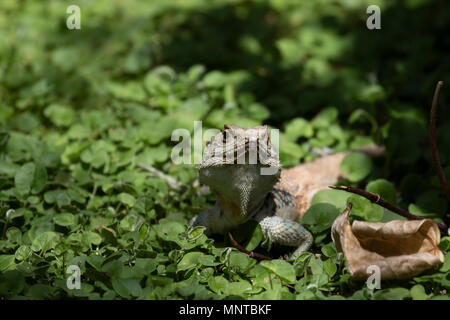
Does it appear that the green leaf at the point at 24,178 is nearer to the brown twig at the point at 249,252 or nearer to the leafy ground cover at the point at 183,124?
the leafy ground cover at the point at 183,124

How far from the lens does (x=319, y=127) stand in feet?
18.1

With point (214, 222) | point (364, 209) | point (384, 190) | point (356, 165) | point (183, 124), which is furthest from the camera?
point (183, 124)

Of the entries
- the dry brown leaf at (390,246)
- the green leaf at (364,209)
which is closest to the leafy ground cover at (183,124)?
the green leaf at (364,209)

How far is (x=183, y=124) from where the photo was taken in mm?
5332

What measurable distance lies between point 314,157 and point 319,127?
1.49 ft

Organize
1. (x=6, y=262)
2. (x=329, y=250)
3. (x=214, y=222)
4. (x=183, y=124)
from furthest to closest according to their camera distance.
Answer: (x=183, y=124)
(x=214, y=222)
(x=329, y=250)
(x=6, y=262)

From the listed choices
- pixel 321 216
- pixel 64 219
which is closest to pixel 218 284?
pixel 321 216

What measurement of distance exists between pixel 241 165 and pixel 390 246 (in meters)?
1.04

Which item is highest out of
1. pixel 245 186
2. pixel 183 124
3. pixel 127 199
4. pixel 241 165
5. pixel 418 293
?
pixel 183 124

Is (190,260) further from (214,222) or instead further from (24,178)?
(24,178)

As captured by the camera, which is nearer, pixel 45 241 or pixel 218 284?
pixel 218 284

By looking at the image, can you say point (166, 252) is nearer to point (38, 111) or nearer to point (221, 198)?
point (221, 198)

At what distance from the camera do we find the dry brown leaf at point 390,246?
10.4ft
